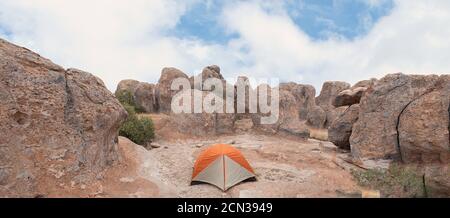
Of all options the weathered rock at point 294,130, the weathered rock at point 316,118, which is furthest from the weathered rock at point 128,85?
the weathered rock at point 316,118

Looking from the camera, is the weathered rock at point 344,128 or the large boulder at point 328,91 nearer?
the weathered rock at point 344,128

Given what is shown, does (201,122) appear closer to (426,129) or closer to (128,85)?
(426,129)

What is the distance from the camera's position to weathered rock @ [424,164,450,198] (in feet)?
54.8

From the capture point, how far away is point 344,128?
2419 centimetres

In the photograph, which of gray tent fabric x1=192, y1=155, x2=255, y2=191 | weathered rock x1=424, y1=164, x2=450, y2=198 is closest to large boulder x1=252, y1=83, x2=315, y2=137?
gray tent fabric x1=192, y1=155, x2=255, y2=191

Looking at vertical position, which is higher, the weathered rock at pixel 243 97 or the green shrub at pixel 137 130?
the weathered rock at pixel 243 97

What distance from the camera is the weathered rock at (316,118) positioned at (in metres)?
50.9

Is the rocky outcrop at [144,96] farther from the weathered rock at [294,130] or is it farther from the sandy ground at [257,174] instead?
the sandy ground at [257,174]

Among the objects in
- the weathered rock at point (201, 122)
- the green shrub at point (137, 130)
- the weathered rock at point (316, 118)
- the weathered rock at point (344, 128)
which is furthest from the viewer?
the weathered rock at point (316, 118)

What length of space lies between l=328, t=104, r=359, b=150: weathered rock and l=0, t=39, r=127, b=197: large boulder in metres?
14.8

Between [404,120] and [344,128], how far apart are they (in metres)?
5.59

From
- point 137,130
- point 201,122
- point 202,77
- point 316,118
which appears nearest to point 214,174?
point 137,130

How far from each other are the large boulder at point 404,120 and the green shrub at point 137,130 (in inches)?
553
